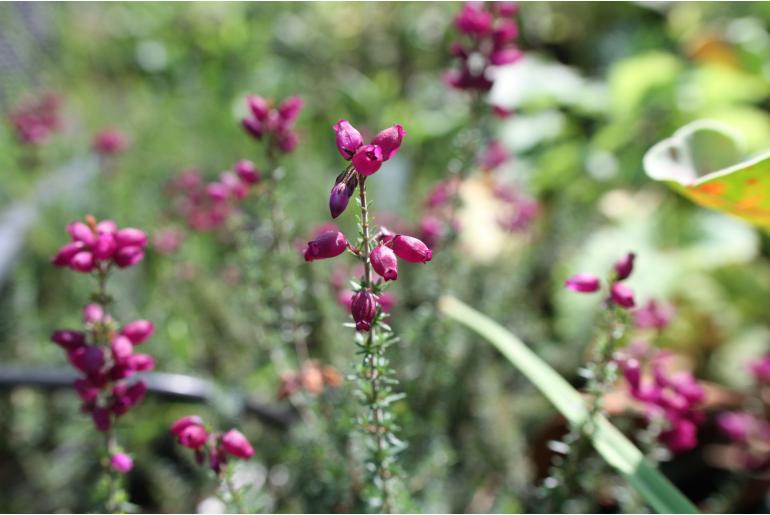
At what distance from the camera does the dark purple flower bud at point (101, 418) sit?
2.30 ft

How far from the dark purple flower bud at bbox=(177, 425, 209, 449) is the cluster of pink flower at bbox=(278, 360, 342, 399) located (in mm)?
396

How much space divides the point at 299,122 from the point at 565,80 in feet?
3.62

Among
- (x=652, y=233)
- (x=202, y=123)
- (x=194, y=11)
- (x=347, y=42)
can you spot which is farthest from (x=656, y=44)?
(x=194, y=11)

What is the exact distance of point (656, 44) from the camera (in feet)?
9.90

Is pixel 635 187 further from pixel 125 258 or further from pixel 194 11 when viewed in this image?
pixel 194 11

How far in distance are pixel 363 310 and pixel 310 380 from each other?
64cm

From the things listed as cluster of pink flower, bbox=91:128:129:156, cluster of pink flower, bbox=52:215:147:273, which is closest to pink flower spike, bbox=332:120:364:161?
cluster of pink flower, bbox=52:215:147:273

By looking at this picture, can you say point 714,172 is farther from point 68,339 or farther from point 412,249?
point 68,339

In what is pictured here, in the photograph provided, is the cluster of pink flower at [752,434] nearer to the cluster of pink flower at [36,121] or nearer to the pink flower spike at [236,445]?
the pink flower spike at [236,445]

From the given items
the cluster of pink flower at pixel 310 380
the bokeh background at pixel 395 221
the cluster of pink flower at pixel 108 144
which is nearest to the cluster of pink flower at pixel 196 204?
the bokeh background at pixel 395 221

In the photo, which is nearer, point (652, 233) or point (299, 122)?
point (652, 233)

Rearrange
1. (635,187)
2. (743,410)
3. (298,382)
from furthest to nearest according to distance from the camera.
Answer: (635,187)
(743,410)
(298,382)

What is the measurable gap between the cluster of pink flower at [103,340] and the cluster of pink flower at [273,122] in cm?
22

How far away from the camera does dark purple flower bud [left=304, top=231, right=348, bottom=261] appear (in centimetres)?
55
